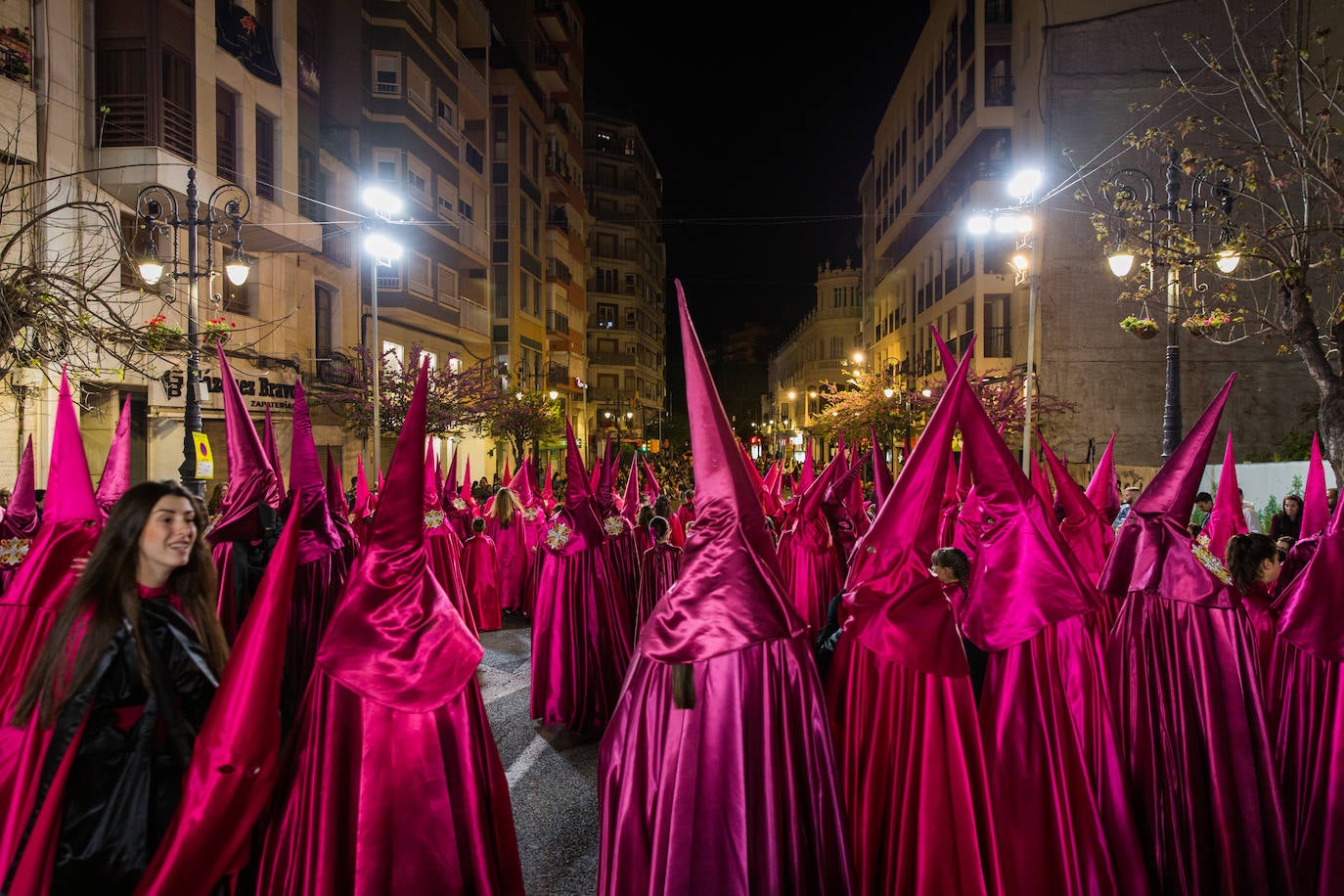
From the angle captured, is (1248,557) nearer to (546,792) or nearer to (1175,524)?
(1175,524)

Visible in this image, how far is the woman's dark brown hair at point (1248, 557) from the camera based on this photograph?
4453mm

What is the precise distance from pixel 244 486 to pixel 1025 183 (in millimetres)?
12841

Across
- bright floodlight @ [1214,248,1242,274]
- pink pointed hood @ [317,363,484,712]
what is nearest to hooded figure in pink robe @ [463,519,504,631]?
pink pointed hood @ [317,363,484,712]

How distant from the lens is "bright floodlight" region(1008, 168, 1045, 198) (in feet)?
43.3

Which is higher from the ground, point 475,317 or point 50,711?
point 475,317

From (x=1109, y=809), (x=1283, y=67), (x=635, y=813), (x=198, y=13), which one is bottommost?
(x=1109, y=809)

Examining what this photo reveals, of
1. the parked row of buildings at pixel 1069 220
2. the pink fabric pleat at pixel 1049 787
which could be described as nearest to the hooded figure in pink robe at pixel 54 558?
the pink fabric pleat at pixel 1049 787

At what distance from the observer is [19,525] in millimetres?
6250

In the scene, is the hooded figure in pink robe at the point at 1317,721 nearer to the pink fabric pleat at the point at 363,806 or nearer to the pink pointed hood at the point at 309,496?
the pink fabric pleat at the point at 363,806

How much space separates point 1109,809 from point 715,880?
6.54ft

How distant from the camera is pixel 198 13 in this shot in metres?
18.6

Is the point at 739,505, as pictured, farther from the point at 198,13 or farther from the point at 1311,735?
the point at 198,13

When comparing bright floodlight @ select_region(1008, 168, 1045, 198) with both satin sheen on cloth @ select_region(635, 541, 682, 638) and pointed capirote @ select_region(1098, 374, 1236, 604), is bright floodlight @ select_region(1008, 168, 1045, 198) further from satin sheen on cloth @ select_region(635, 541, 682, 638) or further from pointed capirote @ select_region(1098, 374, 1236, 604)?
pointed capirote @ select_region(1098, 374, 1236, 604)

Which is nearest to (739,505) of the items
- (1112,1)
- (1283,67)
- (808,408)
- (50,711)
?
(50,711)
